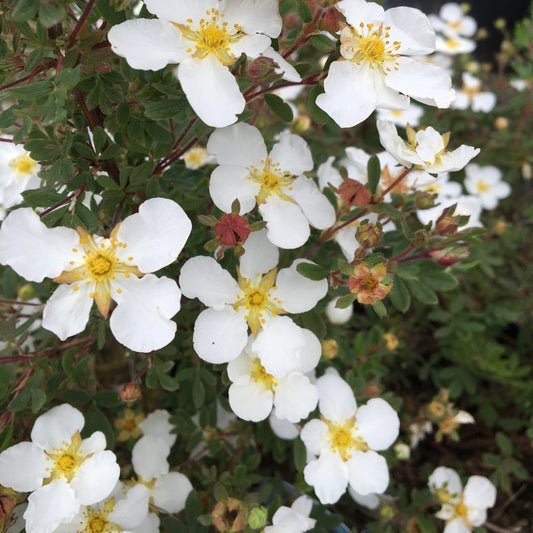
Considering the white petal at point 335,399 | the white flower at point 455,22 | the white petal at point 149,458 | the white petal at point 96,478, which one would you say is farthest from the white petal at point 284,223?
the white flower at point 455,22

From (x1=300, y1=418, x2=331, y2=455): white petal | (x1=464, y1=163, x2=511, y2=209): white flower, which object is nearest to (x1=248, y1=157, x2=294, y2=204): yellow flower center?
(x1=300, y1=418, x2=331, y2=455): white petal

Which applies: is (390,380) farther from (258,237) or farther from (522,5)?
(522,5)

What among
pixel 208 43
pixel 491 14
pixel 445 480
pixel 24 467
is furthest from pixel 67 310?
pixel 491 14

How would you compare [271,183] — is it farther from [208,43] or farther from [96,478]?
[96,478]

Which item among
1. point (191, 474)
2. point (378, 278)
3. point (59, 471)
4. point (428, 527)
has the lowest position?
point (428, 527)

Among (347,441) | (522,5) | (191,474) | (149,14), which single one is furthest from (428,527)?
(522,5)

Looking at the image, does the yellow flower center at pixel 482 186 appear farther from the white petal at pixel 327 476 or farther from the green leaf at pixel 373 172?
the white petal at pixel 327 476
